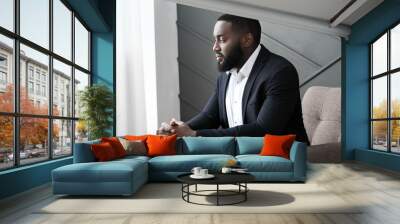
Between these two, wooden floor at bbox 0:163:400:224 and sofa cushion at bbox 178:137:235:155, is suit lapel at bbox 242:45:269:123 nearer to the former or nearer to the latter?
sofa cushion at bbox 178:137:235:155

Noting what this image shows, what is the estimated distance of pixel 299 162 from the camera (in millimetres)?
5680

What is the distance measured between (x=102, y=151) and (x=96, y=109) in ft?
7.82

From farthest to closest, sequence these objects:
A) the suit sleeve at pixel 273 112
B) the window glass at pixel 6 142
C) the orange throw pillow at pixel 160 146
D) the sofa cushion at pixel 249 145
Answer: the suit sleeve at pixel 273 112, the sofa cushion at pixel 249 145, the orange throw pillow at pixel 160 146, the window glass at pixel 6 142

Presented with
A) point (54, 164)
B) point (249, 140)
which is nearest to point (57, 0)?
point (54, 164)

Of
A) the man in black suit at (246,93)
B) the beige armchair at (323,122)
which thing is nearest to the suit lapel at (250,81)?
the man in black suit at (246,93)

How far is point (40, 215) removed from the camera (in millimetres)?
3771

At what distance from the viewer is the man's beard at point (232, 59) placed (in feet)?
23.9

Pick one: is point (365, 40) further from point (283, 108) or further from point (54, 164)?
point (54, 164)

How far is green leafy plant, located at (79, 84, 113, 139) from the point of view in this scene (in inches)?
293

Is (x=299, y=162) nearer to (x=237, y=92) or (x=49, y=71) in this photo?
(x=237, y=92)

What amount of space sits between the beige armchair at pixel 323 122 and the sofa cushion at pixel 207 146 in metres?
1.99

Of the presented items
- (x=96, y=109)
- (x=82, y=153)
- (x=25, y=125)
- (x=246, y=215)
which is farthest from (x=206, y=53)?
(x=246, y=215)

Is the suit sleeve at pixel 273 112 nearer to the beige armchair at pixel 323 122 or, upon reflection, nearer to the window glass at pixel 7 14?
the beige armchair at pixel 323 122

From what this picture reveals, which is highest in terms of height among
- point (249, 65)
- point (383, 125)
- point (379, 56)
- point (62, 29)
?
point (62, 29)
